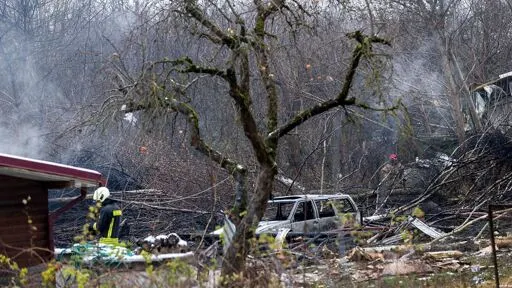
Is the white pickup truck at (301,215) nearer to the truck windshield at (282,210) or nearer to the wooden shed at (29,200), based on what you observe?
the truck windshield at (282,210)

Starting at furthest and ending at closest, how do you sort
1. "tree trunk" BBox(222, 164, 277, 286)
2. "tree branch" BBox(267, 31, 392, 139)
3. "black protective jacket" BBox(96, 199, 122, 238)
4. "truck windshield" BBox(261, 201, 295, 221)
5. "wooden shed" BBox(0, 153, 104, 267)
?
"truck windshield" BBox(261, 201, 295, 221)
"black protective jacket" BBox(96, 199, 122, 238)
"tree branch" BBox(267, 31, 392, 139)
"wooden shed" BBox(0, 153, 104, 267)
"tree trunk" BBox(222, 164, 277, 286)

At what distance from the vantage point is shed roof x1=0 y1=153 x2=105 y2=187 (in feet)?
34.4

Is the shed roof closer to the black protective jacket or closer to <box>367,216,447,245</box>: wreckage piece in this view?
the black protective jacket

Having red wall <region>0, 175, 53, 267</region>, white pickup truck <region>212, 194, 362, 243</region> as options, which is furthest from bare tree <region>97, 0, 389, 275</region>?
white pickup truck <region>212, 194, 362, 243</region>

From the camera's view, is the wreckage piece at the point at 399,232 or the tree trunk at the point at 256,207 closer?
the tree trunk at the point at 256,207

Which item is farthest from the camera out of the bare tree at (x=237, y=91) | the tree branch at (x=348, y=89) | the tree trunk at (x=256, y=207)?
the tree branch at (x=348, y=89)

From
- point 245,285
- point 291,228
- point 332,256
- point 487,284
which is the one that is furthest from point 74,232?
point 245,285

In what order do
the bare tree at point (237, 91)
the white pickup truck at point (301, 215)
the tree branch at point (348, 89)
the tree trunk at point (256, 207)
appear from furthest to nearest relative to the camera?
the white pickup truck at point (301, 215) < the tree branch at point (348, 89) < the bare tree at point (237, 91) < the tree trunk at point (256, 207)

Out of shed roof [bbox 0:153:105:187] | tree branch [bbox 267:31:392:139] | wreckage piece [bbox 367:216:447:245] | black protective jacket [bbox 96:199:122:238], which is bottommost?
wreckage piece [bbox 367:216:447:245]

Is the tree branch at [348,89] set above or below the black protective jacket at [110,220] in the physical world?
above

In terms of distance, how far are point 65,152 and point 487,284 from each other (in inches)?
529

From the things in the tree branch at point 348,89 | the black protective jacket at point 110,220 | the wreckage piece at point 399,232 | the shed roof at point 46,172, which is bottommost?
the wreckage piece at point 399,232

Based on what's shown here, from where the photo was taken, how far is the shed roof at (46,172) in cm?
1050

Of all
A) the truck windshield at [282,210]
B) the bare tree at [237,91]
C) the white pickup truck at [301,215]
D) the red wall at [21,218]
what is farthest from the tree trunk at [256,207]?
the truck windshield at [282,210]
